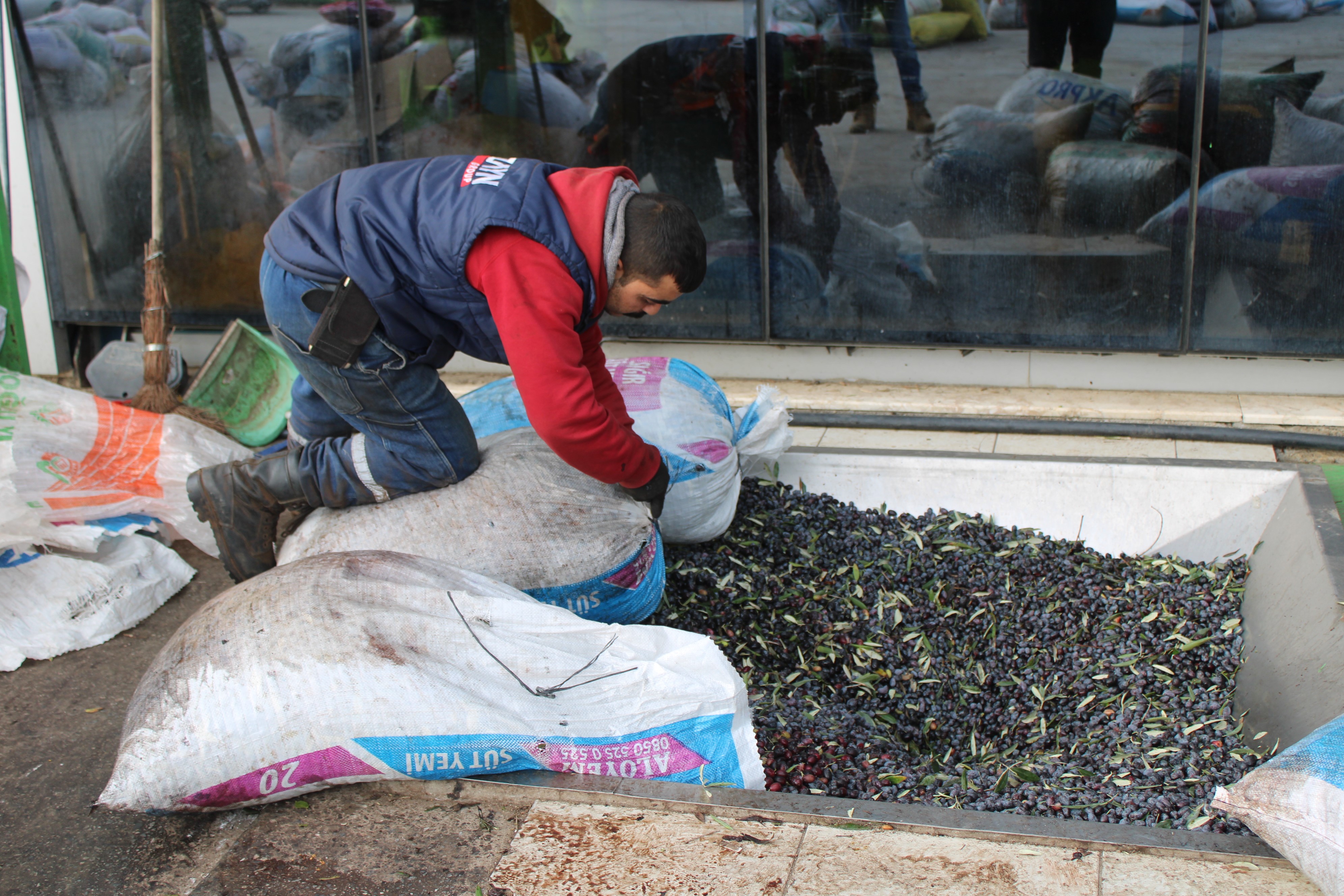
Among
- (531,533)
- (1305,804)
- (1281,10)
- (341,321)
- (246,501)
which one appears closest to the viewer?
(1305,804)

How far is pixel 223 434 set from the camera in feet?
11.8

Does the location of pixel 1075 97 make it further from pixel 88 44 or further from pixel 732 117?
pixel 88 44

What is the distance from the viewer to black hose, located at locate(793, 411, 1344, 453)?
10.7 ft

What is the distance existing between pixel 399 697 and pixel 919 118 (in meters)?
2.90

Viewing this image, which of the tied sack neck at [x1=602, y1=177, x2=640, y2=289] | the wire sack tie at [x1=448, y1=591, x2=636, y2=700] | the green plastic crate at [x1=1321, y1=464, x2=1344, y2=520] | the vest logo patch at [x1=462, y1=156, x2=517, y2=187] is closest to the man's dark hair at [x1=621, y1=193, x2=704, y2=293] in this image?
the tied sack neck at [x1=602, y1=177, x2=640, y2=289]

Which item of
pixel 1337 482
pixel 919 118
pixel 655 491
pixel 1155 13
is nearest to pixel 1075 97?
pixel 1155 13

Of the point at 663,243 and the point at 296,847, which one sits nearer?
the point at 296,847

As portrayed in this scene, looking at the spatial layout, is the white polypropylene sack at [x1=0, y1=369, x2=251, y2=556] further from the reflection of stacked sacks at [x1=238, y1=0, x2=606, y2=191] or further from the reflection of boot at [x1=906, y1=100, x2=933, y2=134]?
the reflection of boot at [x1=906, y1=100, x2=933, y2=134]

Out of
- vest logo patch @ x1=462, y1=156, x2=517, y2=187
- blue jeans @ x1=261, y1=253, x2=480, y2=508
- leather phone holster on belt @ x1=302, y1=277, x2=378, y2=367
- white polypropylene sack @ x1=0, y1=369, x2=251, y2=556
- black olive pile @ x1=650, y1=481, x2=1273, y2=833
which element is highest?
vest logo patch @ x1=462, y1=156, x2=517, y2=187

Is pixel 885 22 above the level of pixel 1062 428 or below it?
above

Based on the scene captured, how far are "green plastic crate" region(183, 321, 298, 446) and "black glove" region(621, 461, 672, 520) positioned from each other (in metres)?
1.92

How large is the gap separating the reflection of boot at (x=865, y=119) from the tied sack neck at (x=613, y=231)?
6.55 feet

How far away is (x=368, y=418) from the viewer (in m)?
2.39

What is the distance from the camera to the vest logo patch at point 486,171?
2.02 meters
